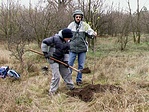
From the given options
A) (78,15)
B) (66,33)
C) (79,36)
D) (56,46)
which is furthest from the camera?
(79,36)

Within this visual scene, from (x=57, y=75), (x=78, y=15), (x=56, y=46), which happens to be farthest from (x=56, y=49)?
(x=78, y=15)

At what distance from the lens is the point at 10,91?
446cm

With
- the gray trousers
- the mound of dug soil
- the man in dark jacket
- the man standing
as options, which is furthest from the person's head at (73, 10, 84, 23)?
the mound of dug soil

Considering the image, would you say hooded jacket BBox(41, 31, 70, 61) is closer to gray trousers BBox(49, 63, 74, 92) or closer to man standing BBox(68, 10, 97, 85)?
gray trousers BBox(49, 63, 74, 92)

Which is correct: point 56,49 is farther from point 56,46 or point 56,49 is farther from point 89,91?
point 89,91

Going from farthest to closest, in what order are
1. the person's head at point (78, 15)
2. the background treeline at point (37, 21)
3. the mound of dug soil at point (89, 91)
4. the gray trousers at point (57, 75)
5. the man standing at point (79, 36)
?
1. the background treeline at point (37, 21)
2. the man standing at point (79, 36)
3. the person's head at point (78, 15)
4. the gray trousers at point (57, 75)
5. the mound of dug soil at point (89, 91)

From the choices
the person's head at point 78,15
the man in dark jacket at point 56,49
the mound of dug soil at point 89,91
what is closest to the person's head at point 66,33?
the man in dark jacket at point 56,49

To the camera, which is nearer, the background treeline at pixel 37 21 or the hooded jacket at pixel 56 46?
the hooded jacket at pixel 56 46

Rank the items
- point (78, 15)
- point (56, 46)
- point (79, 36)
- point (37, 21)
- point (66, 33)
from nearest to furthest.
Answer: point (66, 33), point (56, 46), point (78, 15), point (79, 36), point (37, 21)

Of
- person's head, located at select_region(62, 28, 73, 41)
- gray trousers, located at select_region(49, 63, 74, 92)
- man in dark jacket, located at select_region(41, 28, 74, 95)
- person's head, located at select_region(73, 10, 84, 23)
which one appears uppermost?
person's head, located at select_region(73, 10, 84, 23)

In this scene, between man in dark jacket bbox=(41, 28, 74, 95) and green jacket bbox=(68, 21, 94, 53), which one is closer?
man in dark jacket bbox=(41, 28, 74, 95)

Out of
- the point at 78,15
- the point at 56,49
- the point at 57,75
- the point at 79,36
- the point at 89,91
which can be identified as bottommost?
the point at 89,91

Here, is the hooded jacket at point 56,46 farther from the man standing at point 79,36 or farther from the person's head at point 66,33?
the man standing at point 79,36

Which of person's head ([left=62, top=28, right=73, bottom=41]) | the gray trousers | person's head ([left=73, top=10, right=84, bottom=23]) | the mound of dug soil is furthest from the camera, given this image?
person's head ([left=73, top=10, right=84, bottom=23])
